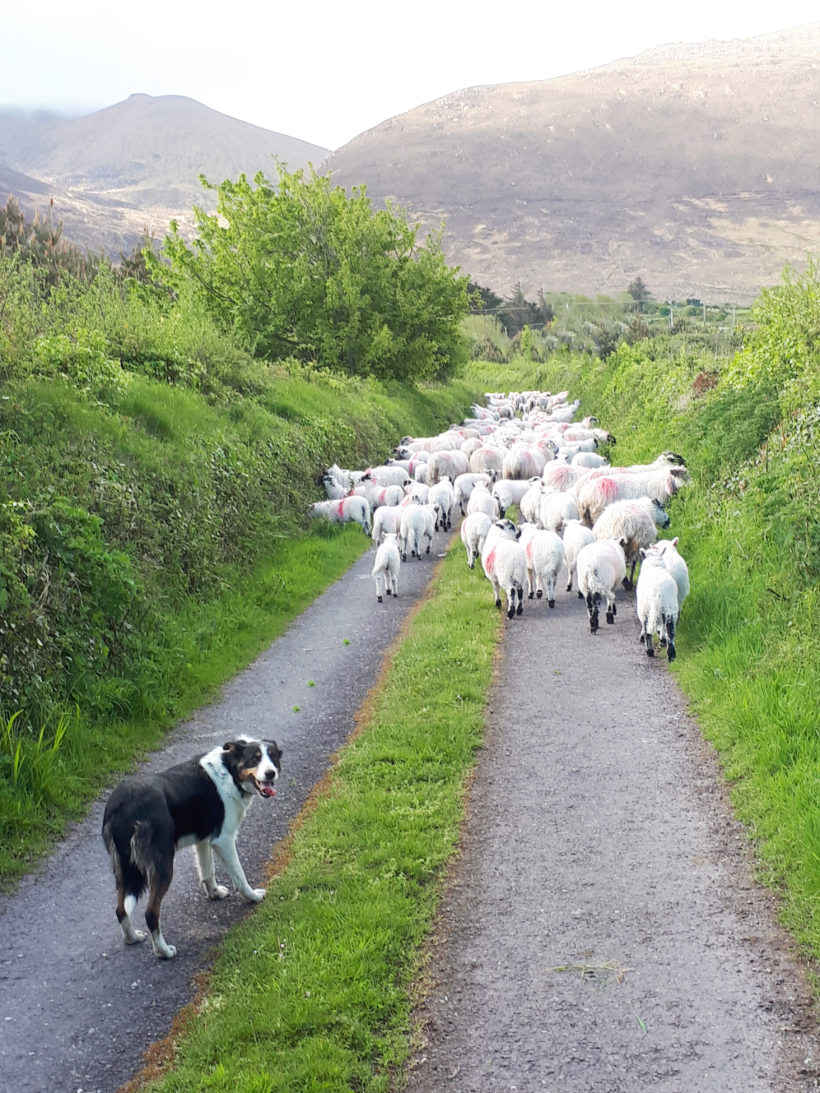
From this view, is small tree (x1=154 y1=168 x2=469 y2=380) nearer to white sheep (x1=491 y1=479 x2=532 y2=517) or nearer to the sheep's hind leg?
white sheep (x1=491 y1=479 x2=532 y2=517)

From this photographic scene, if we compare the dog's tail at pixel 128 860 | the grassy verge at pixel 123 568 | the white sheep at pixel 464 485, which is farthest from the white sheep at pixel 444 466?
the dog's tail at pixel 128 860

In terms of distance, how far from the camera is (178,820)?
5.89m

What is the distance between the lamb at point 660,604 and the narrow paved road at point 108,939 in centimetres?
364

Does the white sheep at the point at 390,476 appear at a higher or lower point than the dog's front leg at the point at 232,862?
higher

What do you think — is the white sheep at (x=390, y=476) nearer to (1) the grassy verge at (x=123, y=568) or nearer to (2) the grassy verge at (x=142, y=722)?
(1) the grassy verge at (x=123, y=568)

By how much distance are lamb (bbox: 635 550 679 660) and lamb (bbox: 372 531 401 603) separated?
4617 millimetres

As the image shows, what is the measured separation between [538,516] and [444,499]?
3.25 metres

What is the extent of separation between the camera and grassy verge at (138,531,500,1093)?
4645 millimetres

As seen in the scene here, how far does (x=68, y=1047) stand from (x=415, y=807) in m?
3.16

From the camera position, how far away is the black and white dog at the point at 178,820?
555 centimetres

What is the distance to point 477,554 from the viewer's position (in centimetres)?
1681

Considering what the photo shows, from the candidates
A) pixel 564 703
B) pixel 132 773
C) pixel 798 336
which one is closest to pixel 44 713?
pixel 132 773

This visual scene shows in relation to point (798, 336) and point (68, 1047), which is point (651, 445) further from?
point (68, 1047)

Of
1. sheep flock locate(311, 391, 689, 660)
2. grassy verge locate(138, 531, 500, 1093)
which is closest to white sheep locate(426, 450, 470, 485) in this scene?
sheep flock locate(311, 391, 689, 660)
